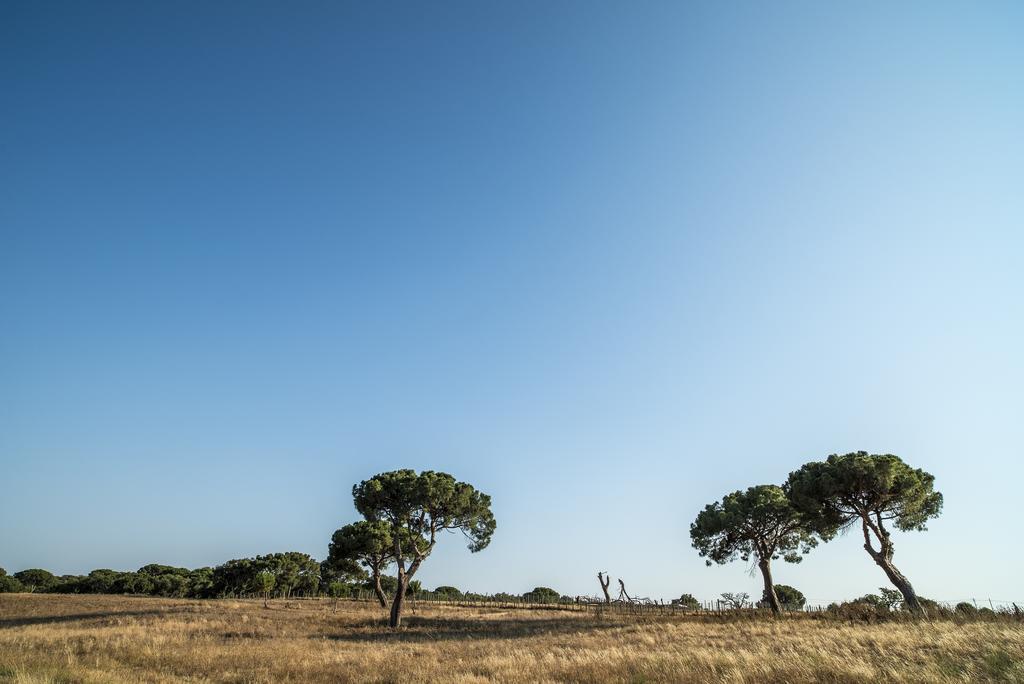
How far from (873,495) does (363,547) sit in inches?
1950

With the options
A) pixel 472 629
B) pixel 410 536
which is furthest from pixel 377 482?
pixel 472 629

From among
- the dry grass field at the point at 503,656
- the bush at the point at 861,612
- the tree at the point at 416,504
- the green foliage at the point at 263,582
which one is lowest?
the dry grass field at the point at 503,656

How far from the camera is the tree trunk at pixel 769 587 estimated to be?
3974 cm

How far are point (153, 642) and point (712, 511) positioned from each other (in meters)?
44.3

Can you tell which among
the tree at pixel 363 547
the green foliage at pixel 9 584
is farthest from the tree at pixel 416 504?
the green foliage at pixel 9 584

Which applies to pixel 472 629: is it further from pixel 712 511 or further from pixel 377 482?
pixel 712 511

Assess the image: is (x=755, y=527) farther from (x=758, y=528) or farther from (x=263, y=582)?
(x=263, y=582)

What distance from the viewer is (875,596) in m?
41.7

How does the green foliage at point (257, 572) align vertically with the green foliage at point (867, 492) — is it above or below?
below

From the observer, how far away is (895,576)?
31547 mm

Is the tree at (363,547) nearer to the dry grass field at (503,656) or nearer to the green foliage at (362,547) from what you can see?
the green foliage at (362,547)

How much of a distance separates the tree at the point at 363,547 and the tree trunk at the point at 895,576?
1815 inches

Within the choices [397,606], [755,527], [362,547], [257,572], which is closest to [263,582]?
[257,572]

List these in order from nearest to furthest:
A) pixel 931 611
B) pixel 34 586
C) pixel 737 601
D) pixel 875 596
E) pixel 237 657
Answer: pixel 237 657 → pixel 931 611 → pixel 875 596 → pixel 737 601 → pixel 34 586
